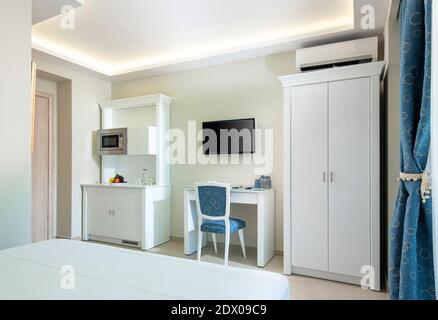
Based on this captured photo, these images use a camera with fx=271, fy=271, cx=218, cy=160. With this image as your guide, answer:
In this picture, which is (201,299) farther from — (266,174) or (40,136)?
(40,136)

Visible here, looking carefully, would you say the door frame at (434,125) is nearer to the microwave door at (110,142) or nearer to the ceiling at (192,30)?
the ceiling at (192,30)

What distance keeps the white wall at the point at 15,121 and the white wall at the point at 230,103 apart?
2.30m

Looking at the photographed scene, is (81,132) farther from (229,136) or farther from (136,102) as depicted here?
(229,136)

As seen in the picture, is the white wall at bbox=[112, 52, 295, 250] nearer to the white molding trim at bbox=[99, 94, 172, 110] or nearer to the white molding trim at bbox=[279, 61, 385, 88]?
the white molding trim at bbox=[99, 94, 172, 110]

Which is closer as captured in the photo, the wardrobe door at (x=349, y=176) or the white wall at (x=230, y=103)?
the wardrobe door at (x=349, y=176)

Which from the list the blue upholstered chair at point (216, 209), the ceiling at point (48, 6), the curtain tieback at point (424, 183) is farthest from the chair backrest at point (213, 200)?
the ceiling at point (48, 6)

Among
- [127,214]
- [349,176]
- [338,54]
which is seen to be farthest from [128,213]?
[338,54]

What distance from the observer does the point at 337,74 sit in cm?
268

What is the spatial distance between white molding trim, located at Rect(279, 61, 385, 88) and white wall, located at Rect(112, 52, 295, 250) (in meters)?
0.62

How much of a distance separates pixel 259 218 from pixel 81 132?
305 cm

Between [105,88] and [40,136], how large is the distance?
4.20 ft

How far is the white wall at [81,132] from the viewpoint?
4102mm

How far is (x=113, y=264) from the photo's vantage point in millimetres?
1318
